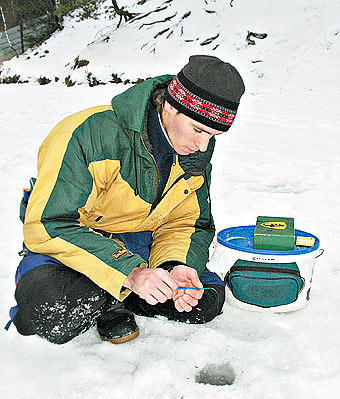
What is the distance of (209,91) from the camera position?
1580mm

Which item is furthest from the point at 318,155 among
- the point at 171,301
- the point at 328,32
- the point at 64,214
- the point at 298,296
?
the point at 328,32

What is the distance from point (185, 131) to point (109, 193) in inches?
14.8

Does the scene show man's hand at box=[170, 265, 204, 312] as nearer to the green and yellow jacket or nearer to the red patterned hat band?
the green and yellow jacket

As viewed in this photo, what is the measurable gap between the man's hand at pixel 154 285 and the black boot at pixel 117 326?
28 centimetres

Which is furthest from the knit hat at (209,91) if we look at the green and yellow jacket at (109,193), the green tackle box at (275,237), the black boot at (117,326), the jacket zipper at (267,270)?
the black boot at (117,326)

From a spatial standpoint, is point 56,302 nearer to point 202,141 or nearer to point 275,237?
point 202,141

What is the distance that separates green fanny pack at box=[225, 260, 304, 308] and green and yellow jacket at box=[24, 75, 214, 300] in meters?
0.17

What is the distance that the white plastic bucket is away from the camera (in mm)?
1895

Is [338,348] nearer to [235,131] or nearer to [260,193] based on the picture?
[260,193]

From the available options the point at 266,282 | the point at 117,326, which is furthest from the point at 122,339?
the point at 266,282

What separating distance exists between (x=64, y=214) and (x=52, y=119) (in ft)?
14.8

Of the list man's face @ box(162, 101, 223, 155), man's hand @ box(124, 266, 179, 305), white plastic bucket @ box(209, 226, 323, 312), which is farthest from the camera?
white plastic bucket @ box(209, 226, 323, 312)

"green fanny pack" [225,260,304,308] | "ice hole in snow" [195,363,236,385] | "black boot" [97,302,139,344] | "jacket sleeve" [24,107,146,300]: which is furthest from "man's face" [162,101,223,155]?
"ice hole in snow" [195,363,236,385]

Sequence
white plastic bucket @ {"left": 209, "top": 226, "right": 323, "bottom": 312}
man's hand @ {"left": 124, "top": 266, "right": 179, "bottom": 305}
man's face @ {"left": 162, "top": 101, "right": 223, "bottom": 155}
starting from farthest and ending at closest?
white plastic bucket @ {"left": 209, "top": 226, "right": 323, "bottom": 312} < man's face @ {"left": 162, "top": 101, "right": 223, "bottom": 155} < man's hand @ {"left": 124, "top": 266, "right": 179, "bottom": 305}
